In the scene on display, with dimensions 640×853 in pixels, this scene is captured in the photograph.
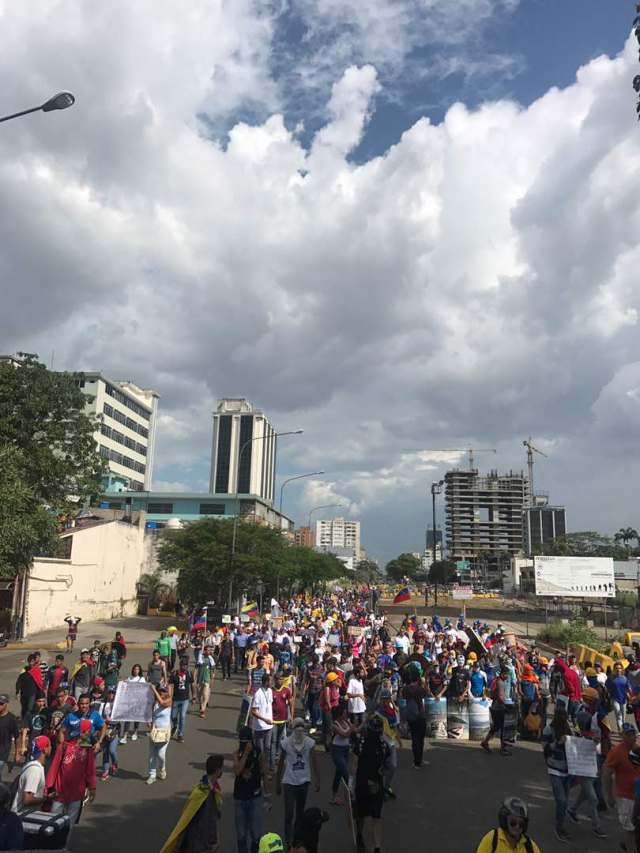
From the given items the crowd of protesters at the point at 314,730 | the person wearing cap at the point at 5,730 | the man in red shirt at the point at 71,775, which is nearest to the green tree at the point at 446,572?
the crowd of protesters at the point at 314,730

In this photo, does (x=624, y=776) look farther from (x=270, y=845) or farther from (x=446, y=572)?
(x=446, y=572)

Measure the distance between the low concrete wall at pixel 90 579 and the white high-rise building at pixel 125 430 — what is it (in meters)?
38.6

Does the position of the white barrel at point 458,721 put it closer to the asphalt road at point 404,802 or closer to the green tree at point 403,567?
the asphalt road at point 404,802

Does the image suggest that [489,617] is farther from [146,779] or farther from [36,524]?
[146,779]

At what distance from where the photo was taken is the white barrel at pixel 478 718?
478 inches

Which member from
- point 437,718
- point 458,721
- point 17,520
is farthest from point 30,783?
point 17,520

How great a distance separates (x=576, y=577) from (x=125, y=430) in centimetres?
6964

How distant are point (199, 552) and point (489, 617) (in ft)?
93.5

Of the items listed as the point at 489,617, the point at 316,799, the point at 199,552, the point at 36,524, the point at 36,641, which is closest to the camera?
the point at 316,799

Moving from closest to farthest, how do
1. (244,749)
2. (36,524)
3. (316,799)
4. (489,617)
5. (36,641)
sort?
(244,749)
(316,799)
(36,524)
(36,641)
(489,617)

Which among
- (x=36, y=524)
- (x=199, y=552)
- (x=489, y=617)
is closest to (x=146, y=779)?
(x=36, y=524)

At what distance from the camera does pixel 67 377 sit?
94.1 feet

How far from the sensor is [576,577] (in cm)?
4612

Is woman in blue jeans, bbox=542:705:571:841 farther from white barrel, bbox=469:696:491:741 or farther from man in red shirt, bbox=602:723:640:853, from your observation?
white barrel, bbox=469:696:491:741
